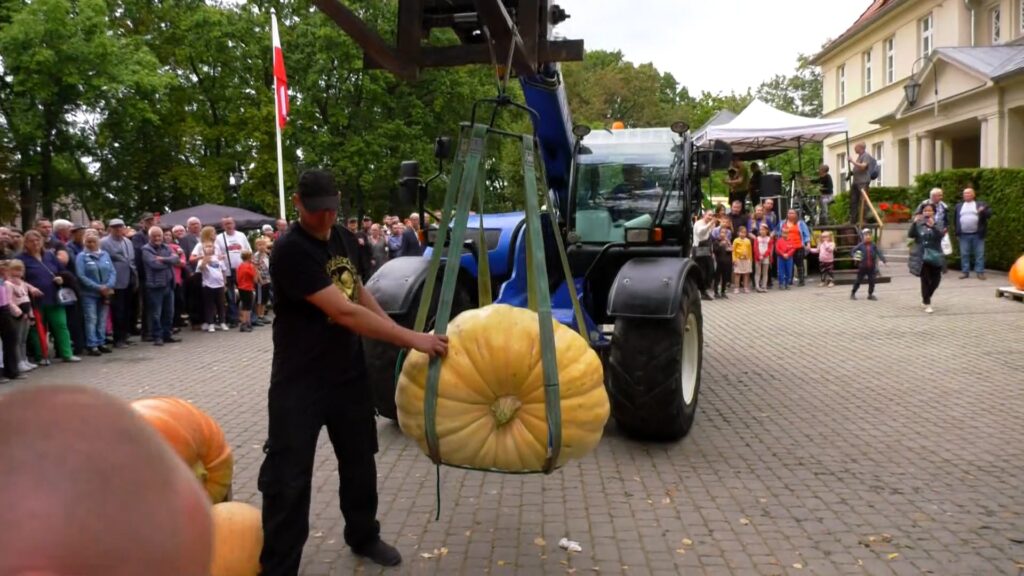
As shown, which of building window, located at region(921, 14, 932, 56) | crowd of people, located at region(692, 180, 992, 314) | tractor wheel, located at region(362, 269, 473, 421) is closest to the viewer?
tractor wheel, located at region(362, 269, 473, 421)

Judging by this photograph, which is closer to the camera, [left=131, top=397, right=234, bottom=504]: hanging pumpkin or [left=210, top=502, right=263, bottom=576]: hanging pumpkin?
[left=210, top=502, right=263, bottom=576]: hanging pumpkin

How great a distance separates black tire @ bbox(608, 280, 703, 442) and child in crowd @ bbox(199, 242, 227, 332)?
9894mm

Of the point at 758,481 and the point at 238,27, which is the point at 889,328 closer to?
the point at 758,481

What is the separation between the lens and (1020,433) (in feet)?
A: 21.6

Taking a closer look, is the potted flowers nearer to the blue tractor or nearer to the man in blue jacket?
the man in blue jacket

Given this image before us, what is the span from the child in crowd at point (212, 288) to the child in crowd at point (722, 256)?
33.2 ft

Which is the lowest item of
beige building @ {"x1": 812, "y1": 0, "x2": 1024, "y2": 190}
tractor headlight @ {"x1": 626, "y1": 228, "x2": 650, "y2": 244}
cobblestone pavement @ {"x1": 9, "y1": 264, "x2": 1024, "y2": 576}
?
cobblestone pavement @ {"x1": 9, "y1": 264, "x2": 1024, "y2": 576}

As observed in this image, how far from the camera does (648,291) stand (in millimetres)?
6082

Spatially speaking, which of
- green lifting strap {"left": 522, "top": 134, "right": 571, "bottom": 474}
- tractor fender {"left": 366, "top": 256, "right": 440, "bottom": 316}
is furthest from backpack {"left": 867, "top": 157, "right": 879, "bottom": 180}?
green lifting strap {"left": 522, "top": 134, "right": 571, "bottom": 474}

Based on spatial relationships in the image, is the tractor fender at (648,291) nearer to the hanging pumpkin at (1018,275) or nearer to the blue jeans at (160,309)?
the blue jeans at (160,309)

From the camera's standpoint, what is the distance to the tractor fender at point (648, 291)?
597 cm

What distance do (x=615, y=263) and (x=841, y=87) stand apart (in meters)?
40.2

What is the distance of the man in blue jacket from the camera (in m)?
18.2

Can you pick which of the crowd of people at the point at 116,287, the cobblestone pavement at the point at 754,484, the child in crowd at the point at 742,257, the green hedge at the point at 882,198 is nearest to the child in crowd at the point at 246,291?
the crowd of people at the point at 116,287
